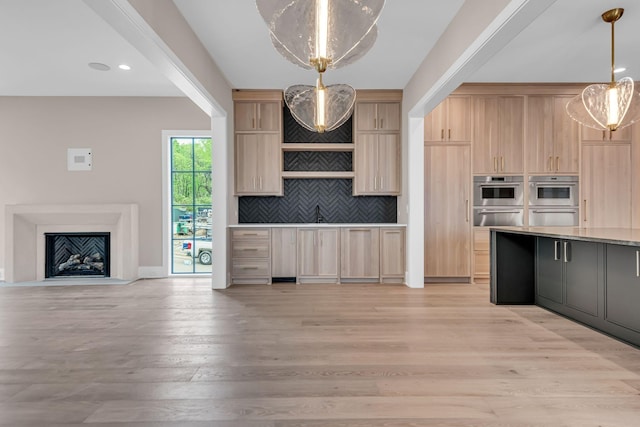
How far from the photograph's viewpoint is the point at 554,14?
313 centimetres

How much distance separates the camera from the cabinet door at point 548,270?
11.2 feet

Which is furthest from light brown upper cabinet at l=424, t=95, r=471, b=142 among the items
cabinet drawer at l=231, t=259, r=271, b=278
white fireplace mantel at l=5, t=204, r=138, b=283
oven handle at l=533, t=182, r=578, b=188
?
white fireplace mantel at l=5, t=204, r=138, b=283

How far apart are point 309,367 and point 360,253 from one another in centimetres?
288

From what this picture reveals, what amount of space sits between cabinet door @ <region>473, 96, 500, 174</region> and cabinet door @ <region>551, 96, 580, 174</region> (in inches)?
33.0

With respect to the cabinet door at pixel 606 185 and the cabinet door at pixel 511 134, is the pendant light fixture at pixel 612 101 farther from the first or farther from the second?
the cabinet door at pixel 606 185

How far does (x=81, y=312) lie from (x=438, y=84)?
4376 mm

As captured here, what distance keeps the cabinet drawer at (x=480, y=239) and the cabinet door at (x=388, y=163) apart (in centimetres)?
125

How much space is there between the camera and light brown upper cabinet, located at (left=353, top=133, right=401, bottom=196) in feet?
17.0

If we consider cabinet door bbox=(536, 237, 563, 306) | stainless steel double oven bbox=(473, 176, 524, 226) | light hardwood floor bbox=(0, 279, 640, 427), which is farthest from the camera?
stainless steel double oven bbox=(473, 176, 524, 226)

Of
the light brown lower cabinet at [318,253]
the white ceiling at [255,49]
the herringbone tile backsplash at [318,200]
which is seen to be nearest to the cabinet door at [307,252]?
the light brown lower cabinet at [318,253]

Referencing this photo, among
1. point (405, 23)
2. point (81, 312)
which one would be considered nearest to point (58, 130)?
point (81, 312)

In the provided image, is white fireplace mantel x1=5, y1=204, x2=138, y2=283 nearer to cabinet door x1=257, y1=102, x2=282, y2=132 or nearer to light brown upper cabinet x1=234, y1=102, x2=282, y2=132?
light brown upper cabinet x1=234, y1=102, x2=282, y2=132

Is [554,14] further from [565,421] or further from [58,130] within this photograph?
[58,130]

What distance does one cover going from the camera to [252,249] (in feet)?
16.3
